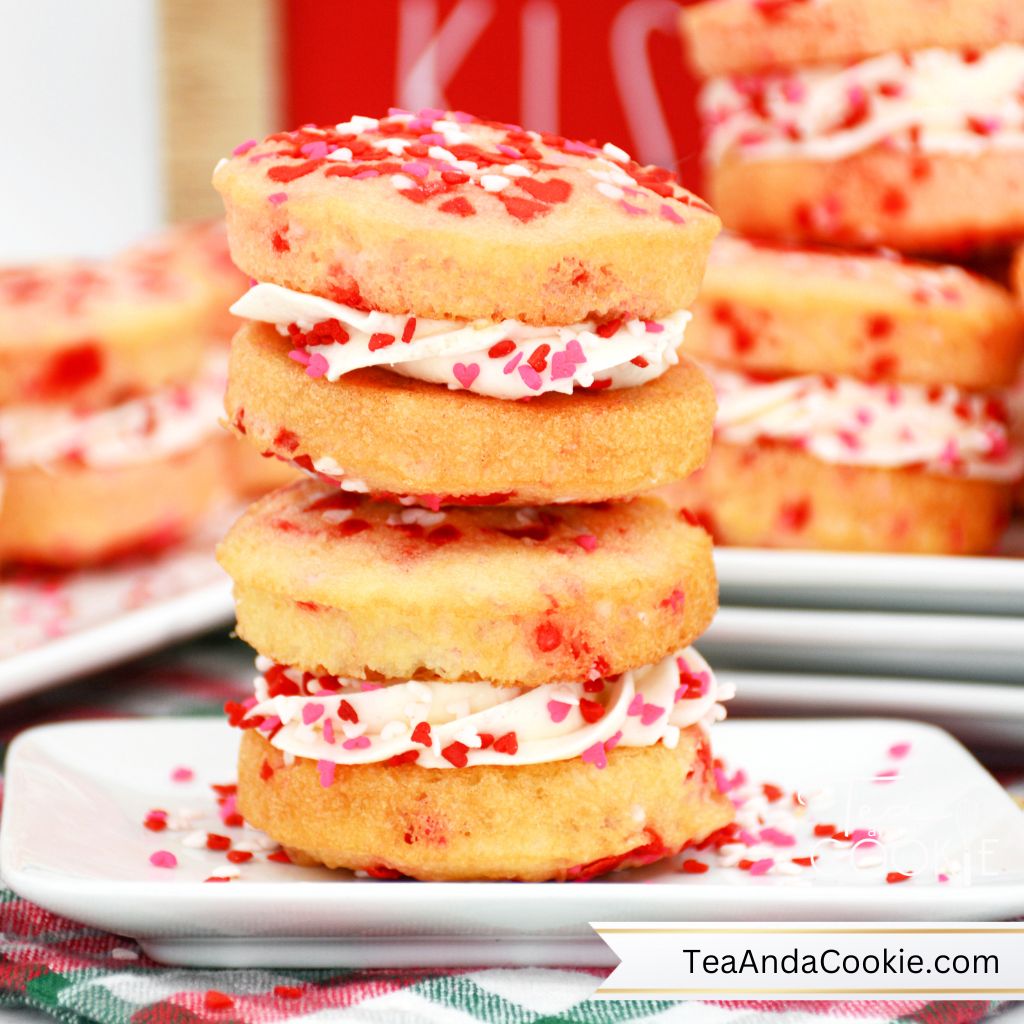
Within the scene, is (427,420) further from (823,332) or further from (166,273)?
(166,273)

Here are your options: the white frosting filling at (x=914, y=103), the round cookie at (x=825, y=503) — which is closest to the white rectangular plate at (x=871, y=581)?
the round cookie at (x=825, y=503)

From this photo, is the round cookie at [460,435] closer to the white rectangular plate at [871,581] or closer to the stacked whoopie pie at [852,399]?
the white rectangular plate at [871,581]

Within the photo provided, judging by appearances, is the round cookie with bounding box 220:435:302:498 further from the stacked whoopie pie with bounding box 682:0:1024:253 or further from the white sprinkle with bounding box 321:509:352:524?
the white sprinkle with bounding box 321:509:352:524

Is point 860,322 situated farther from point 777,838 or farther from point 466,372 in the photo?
point 466,372

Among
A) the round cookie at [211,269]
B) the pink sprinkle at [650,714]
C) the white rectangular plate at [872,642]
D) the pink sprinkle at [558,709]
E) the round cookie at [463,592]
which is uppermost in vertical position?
the round cookie at [463,592]

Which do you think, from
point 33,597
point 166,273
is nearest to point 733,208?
point 166,273

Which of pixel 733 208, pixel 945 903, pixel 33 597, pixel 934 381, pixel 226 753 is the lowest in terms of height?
pixel 33 597

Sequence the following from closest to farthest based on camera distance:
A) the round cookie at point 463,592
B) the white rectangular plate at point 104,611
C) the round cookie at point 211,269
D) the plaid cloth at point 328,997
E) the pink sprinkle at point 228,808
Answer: the plaid cloth at point 328,997
the round cookie at point 463,592
the pink sprinkle at point 228,808
the white rectangular plate at point 104,611
the round cookie at point 211,269

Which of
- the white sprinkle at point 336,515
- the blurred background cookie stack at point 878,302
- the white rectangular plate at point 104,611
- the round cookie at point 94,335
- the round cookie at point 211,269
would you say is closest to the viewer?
the white sprinkle at point 336,515
